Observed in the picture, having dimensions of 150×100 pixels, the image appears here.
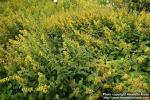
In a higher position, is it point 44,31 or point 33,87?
point 44,31

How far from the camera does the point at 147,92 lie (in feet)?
17.4

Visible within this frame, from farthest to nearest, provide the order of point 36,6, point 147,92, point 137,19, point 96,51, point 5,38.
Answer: point 36,6, point 5,38, point 137,19, point 96,51, point 147,92

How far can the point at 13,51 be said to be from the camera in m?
6.41

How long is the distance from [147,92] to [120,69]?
0.61 metres

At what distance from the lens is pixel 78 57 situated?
5.78 meters

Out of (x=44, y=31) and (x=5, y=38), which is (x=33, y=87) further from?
(x=5, y=38)

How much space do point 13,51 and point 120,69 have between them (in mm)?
2087

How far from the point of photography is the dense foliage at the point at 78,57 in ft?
17.8

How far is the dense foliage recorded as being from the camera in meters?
5.42

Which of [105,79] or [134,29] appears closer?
[105,79]

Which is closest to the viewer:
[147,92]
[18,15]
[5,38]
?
[147,92]

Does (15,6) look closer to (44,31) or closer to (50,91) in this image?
(44,31)

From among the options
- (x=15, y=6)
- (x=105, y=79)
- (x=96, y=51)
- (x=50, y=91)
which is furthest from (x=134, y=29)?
(x=15, y=6)

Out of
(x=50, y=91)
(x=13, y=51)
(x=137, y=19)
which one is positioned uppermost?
(x=137, y=19)
